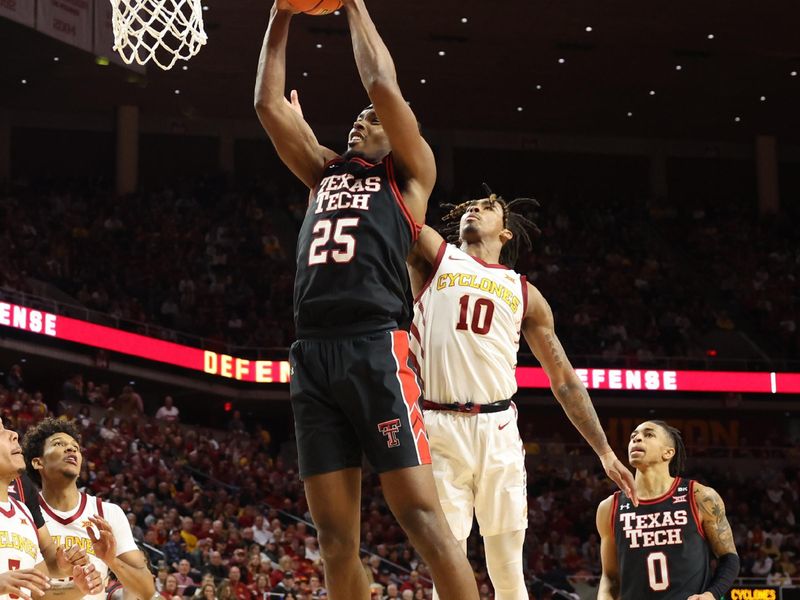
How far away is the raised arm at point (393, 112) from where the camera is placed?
16.0ft

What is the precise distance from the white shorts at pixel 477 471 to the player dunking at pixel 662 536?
3.42 ft

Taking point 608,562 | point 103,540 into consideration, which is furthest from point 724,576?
point 103,540

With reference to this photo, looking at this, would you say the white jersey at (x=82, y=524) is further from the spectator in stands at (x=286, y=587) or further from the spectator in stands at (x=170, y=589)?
the spectator in stands at (x=286, y=587)

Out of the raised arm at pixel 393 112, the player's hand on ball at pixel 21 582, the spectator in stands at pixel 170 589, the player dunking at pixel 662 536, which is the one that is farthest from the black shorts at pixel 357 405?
the spectator in stands at pixel 170 589

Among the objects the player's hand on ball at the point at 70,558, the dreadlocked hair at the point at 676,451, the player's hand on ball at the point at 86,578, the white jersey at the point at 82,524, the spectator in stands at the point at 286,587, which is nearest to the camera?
the player's hand on ball at the point at 86,578

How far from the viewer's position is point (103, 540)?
5.81 meters

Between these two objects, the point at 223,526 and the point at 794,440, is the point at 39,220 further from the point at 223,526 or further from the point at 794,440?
the point at 794,440

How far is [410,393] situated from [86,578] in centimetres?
183

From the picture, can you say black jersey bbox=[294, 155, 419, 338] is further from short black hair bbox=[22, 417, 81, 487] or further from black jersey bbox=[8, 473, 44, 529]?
short black hair bbox=[22, 417, 81, 487]

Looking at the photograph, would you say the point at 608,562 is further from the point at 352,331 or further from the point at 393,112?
the point at 393,112

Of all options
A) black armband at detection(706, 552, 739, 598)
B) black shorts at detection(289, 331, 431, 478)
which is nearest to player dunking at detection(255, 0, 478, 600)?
black shorts at detection(289, 331, 431, 478)

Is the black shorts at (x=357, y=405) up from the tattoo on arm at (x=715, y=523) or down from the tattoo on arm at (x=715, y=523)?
up

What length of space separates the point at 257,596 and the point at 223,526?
2766mm

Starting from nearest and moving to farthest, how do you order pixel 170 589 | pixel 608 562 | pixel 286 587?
pixel 608 562 → pixel 170 589 → pixel 286 587
